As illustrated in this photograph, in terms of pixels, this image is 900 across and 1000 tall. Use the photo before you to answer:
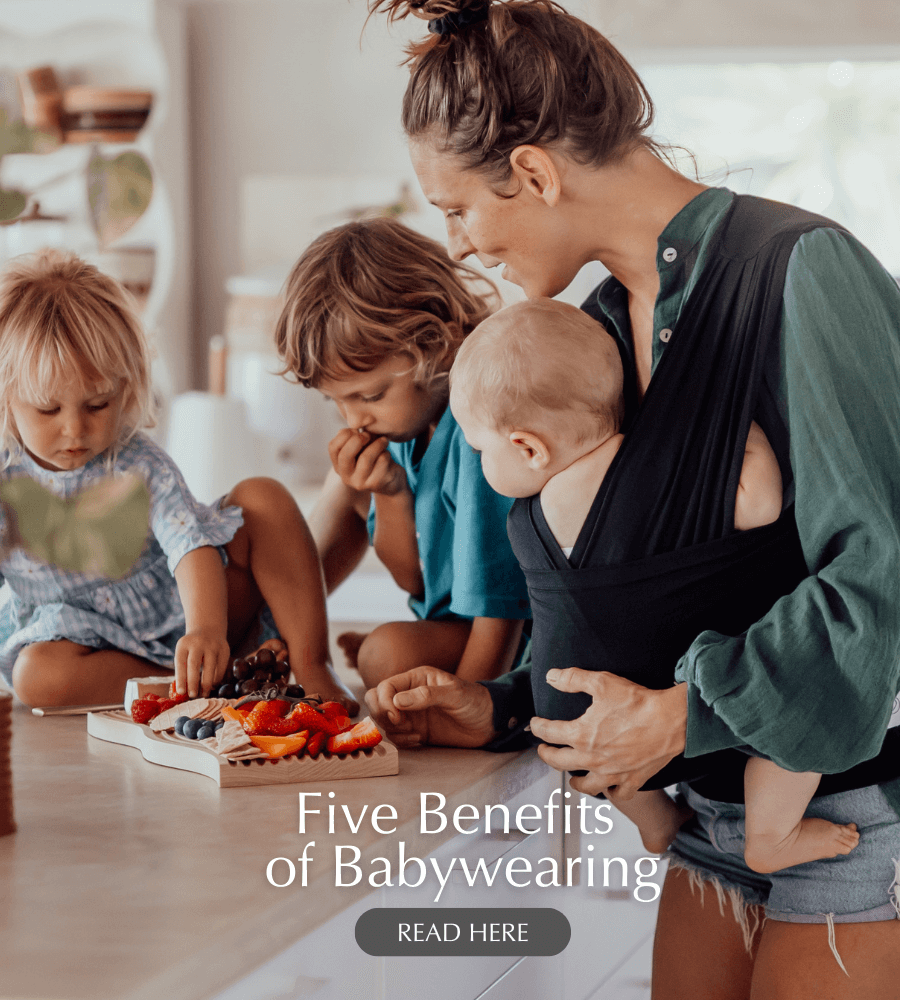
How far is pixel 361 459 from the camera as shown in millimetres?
1115

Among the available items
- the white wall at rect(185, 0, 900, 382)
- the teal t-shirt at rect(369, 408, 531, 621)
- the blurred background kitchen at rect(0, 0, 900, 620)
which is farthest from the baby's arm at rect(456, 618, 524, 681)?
the white wall at rect(185, 0, 900, 382)

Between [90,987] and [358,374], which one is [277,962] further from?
[358,374]

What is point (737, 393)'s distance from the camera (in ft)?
2.42

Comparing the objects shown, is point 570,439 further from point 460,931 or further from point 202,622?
point 202,622

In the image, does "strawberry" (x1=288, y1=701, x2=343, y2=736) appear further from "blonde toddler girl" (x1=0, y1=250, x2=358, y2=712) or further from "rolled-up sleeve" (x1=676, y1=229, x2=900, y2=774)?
"rolled-up sleeve" (x1=676, y1=229, x2=900, y2=774)

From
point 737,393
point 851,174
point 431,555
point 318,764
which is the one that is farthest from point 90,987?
point 851,174

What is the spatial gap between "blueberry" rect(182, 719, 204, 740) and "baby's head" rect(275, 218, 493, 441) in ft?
1.16

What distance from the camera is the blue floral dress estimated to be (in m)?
1.15

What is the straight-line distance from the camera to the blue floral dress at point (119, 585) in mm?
1146

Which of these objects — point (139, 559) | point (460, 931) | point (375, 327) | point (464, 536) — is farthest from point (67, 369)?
point (460, 931)

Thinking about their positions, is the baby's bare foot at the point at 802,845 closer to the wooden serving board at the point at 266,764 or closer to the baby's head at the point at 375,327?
the wooden serving board at the point at 266,764

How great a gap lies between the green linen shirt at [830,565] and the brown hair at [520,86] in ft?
0.58

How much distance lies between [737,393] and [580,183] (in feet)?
0.62

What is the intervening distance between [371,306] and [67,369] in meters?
0.31
